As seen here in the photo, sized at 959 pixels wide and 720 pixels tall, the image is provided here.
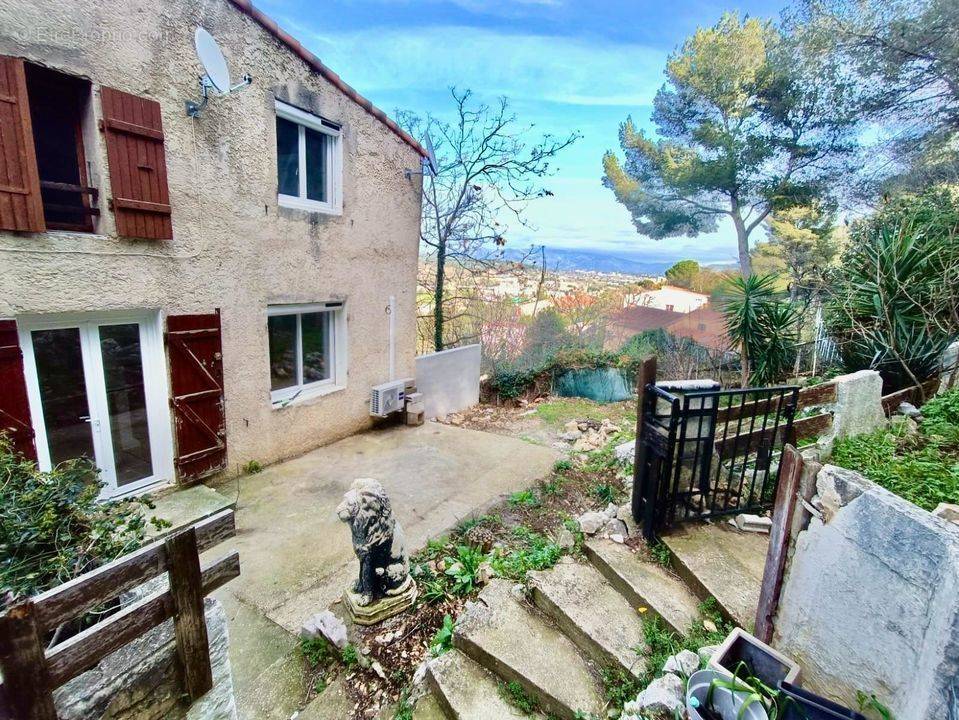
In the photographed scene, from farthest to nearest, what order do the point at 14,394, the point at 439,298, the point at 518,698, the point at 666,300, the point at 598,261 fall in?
the point at 598,261 < the point at 666,300 < the point at 439,298 < the point at 14,394 < the point at 518,698

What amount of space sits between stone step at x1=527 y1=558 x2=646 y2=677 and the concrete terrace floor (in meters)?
1.71

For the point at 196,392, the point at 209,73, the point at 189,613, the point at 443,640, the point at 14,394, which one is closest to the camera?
the point at 189,613

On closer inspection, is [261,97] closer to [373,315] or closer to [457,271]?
[373,315]

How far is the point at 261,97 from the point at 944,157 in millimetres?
13207

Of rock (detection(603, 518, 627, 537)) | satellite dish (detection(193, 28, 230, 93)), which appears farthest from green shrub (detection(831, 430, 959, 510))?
satellite dish (detection(193, 28, 230, 93))

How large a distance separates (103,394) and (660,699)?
5724 mm

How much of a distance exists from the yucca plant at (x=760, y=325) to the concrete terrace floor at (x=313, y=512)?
399 centimetres

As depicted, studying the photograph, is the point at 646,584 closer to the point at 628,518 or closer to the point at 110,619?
the point at 628,518

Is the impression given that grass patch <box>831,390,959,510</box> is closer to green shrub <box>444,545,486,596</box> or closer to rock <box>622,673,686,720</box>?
rock <box>622,673,686,720</box>

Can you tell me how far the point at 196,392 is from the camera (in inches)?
211

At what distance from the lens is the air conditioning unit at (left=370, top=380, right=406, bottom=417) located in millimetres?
7895

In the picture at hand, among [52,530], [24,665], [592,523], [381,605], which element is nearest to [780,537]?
[592,523]

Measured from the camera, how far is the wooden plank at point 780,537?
2.28 meters

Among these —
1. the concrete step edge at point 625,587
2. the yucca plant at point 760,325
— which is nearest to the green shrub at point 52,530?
the concrete step edge at point 625,587
